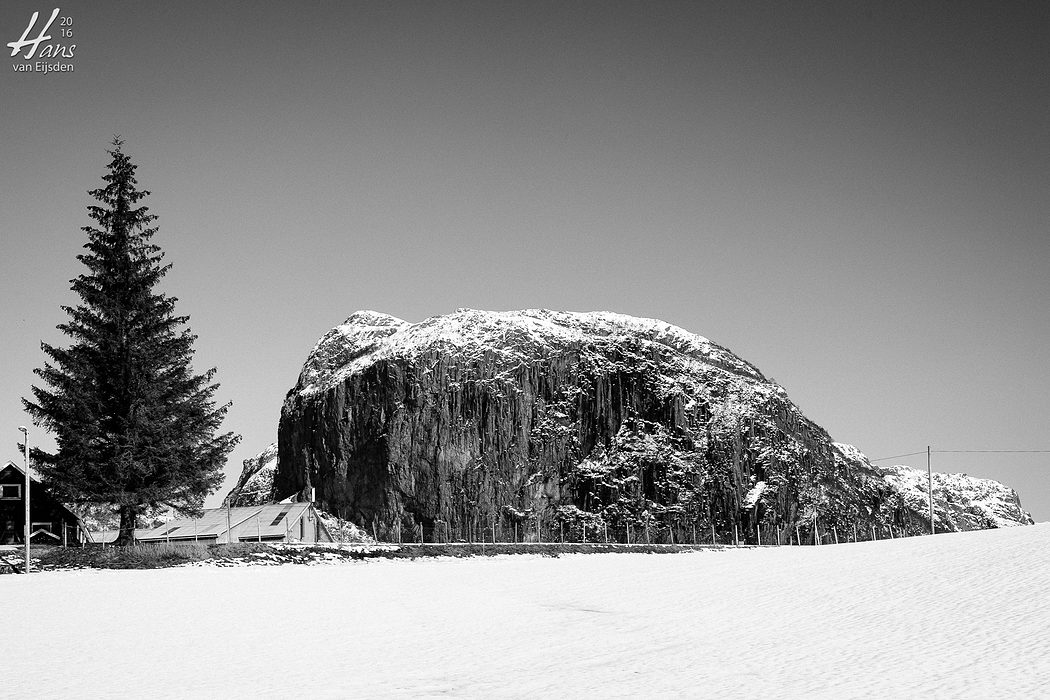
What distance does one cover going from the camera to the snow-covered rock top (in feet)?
508

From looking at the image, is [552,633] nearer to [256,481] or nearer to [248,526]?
[248,526]

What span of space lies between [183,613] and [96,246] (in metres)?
26.2

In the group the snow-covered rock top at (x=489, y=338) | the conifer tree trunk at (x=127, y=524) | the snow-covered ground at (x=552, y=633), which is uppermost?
the snow-covered rock top at (x=489, y=338)

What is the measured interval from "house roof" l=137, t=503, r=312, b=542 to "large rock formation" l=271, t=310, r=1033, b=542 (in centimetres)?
6198

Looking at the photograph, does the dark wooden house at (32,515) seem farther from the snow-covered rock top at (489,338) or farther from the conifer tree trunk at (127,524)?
the snow-covered rock top at (489,338)

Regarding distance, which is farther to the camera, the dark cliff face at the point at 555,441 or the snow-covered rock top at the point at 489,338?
the snow-covered rock top at the point at 489,338

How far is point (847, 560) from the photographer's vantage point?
1228 inches

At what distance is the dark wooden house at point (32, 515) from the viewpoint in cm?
5194

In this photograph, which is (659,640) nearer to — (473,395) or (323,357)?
(473,395)

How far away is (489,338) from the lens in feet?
515

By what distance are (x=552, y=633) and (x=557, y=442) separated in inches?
5270

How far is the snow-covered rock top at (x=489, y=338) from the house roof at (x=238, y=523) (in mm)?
77009

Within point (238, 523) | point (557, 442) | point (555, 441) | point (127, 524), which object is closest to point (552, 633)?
point (127, 524)

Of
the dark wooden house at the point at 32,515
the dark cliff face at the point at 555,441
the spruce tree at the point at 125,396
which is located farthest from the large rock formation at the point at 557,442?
the spruce tree at the point at 125,396
